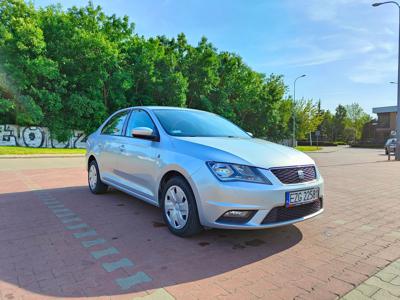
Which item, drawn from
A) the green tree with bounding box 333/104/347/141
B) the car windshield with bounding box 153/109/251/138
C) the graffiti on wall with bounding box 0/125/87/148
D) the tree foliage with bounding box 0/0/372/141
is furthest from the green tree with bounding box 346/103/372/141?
the car windshield with bounding box 153/109/251/138

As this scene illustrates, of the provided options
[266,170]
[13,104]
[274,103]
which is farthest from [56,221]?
[274,103]

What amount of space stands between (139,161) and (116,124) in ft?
4.86

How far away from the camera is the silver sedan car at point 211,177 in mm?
3406

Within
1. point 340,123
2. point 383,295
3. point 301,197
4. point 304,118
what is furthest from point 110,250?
point 340,123

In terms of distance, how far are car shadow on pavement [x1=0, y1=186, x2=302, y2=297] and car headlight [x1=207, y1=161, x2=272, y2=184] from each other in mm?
859

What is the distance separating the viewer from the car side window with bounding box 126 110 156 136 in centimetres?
A: 472

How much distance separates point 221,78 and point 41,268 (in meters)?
37.2

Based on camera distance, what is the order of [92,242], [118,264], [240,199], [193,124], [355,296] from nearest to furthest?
[355,296], [118,264], [240,199], [92,242], [193,124]

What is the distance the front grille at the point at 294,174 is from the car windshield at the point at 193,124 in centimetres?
133

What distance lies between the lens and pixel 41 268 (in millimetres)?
3074

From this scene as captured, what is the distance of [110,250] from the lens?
11.6ft

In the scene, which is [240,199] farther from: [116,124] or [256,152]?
[116,124]

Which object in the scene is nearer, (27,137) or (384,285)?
(384,285)

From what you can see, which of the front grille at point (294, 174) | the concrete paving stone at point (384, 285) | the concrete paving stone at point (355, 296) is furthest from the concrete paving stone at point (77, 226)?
the concrete paving stone at point (384, 285)
